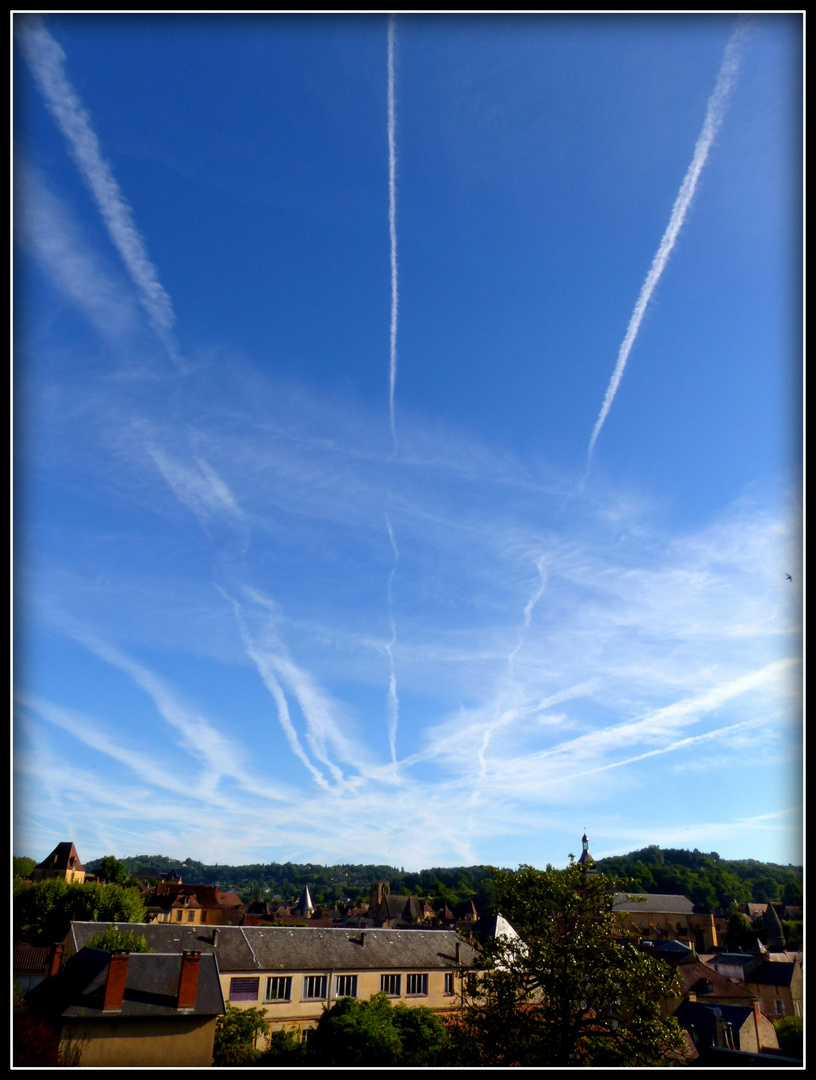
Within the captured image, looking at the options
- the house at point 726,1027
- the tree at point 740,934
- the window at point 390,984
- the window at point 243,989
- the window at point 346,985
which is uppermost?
the window at point 243,989

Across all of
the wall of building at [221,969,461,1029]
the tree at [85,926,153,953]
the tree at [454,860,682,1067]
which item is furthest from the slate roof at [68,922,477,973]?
the tree at [454,860,682,1067]

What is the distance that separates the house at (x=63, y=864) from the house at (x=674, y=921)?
301ft

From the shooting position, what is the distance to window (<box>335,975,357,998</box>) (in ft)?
150

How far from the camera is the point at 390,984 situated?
160 feet

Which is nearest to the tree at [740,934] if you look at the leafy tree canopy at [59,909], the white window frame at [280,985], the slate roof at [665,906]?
the slate roof at [665,906]

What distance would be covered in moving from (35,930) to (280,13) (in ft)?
272

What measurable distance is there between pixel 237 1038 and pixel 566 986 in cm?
2132

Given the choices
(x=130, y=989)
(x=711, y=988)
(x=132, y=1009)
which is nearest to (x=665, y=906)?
(x=711, y=988)

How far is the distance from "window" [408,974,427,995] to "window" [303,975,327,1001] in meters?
7.96

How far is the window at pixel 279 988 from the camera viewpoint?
4309 cm

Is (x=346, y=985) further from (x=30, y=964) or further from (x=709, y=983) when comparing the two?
(x=709, y=983)

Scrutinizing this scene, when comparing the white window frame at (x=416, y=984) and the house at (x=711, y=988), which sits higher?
the white window frame at (x=416, y=984)

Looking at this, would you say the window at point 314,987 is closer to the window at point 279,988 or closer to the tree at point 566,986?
the window at point 279,988
